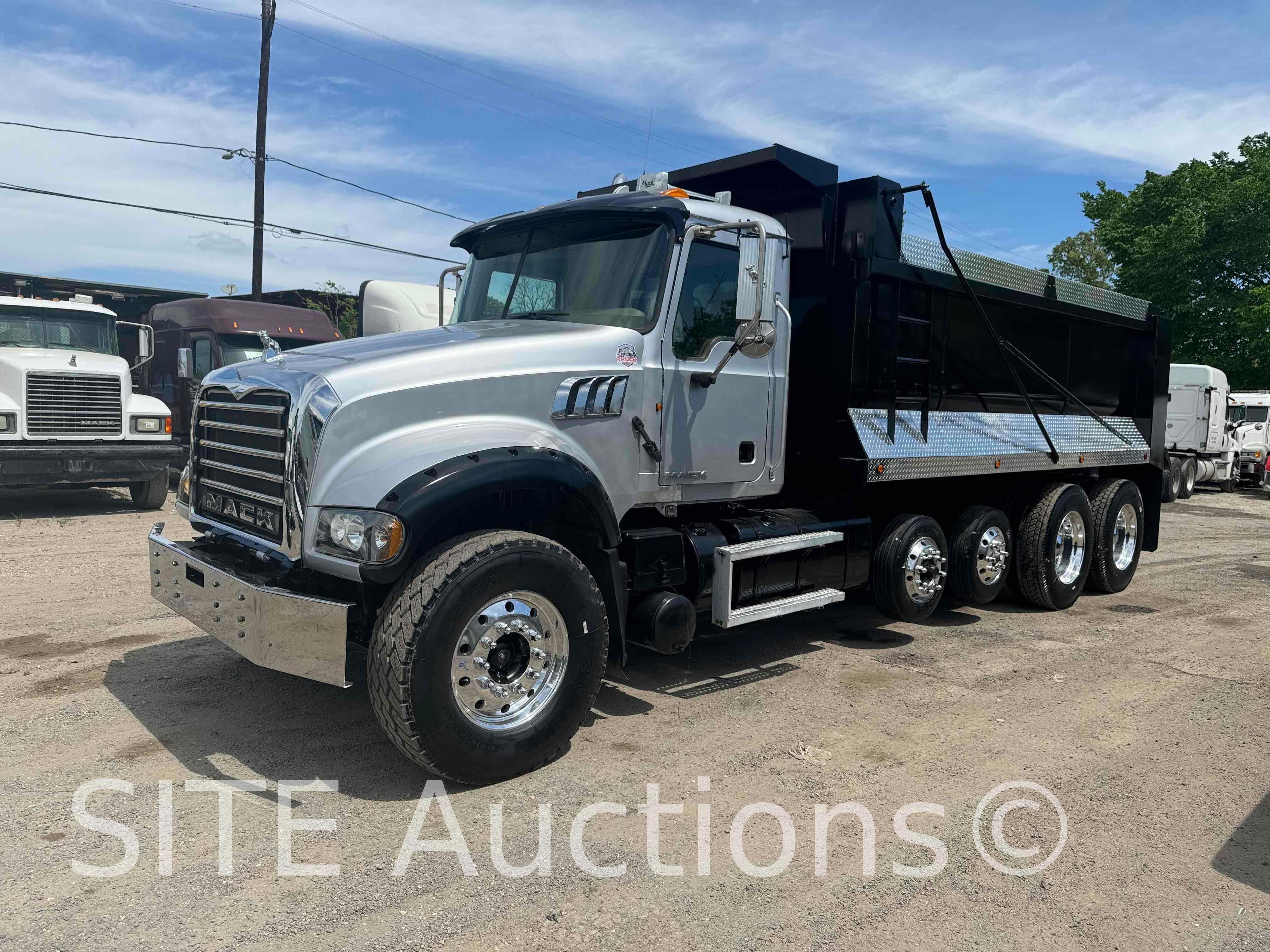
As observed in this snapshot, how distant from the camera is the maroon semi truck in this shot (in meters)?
14.1

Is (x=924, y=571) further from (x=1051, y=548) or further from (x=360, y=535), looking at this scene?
(x=360, y=535)

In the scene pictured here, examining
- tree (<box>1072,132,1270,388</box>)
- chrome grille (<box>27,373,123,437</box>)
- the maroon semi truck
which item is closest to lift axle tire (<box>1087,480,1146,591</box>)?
the maroon semi truck

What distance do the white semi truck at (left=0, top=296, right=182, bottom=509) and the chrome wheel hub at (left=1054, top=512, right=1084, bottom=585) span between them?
1036 centimetres

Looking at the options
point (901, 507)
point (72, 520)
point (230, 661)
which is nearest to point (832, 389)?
point (901, 507)

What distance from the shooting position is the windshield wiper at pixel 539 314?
17.1 ft

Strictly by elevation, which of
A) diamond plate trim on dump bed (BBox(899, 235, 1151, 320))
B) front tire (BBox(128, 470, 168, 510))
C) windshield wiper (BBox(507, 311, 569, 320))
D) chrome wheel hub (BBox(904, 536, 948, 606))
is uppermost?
diamond plate trim on dump bed (BBox(899, 235, 1151, 320))

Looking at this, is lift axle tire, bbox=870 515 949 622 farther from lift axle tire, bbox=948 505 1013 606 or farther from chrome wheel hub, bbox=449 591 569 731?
chrome wheel hub, bbox=449 591 569 731

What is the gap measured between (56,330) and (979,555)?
11694 millimetres

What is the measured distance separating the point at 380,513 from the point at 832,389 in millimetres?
3395

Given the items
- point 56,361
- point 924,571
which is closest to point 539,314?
point 924,571

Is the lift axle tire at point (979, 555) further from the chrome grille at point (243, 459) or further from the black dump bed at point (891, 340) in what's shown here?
the chrome grille at point (243, 459)

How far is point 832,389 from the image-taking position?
6184 millimetres

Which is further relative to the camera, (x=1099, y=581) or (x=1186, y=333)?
(x=1186, y=333)

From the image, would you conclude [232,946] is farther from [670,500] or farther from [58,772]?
[670,500]
